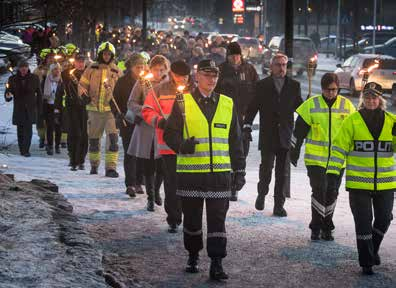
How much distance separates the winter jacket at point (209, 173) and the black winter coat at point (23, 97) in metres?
9.59

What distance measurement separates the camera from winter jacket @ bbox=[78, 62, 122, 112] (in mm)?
14977

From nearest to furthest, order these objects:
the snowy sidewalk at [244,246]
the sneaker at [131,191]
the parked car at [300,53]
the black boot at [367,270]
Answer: the snowy sidewalk at [244,246] → the black boot at [367,270] → the sneaker at [131,191] → the parked car at [300,53]

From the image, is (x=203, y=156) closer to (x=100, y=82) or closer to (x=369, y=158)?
(x=369, y=158)

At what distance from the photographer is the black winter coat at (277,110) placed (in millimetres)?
11734

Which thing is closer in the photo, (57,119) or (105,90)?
(105,90)

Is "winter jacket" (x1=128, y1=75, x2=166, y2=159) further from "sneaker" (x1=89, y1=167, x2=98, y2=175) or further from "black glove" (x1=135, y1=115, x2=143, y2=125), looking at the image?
"sneaker" (x1=89, y1=167, x2=98, y2=175)

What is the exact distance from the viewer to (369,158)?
9.03 m

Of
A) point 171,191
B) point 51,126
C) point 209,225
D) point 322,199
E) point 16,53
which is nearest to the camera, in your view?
point 209,225

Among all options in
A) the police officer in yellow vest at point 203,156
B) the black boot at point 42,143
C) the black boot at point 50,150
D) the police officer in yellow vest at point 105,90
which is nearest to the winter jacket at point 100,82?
the police officer in yellow vest at point 105,90

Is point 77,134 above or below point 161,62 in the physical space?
below

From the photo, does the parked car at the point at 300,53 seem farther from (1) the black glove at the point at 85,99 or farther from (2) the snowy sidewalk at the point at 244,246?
(2) the snowy sidewalk at the point at 244,246

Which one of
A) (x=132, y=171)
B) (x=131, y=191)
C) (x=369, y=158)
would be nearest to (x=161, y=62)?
(x=132, y=171)

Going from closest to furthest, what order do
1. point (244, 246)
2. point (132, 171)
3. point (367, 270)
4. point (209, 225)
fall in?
point (209, 225) < point (367, 270) < point (244, 246) < point (132, 171)

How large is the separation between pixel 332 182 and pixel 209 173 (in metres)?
1.58
